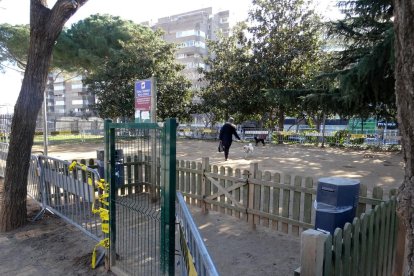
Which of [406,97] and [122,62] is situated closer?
[406,97]

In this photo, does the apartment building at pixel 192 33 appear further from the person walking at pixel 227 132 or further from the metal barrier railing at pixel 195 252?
the metal barrier railing at pixel 195 252

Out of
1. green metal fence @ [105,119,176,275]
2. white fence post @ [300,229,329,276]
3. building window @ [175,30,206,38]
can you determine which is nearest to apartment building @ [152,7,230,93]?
building window @ [175,30,206,38]

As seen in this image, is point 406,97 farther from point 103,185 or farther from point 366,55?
point 366,55

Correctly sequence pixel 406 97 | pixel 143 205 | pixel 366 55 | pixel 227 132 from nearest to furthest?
pixel 406 97
pixel 143 205
pixel 366 55
pixel 227 132

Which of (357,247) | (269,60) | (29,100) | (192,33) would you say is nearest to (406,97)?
(357,247)

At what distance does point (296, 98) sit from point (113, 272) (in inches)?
542

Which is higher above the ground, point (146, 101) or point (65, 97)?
point (65, 97)

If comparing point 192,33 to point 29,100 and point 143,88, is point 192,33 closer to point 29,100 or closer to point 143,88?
point 143,88

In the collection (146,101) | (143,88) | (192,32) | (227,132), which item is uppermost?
(192,32)

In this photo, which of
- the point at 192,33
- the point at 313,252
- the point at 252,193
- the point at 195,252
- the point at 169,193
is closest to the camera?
the point at 313,252

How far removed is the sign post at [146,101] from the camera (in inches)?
267

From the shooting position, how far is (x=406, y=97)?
153cm

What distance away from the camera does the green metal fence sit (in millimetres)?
2863

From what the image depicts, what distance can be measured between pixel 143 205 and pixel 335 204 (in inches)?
87.4
